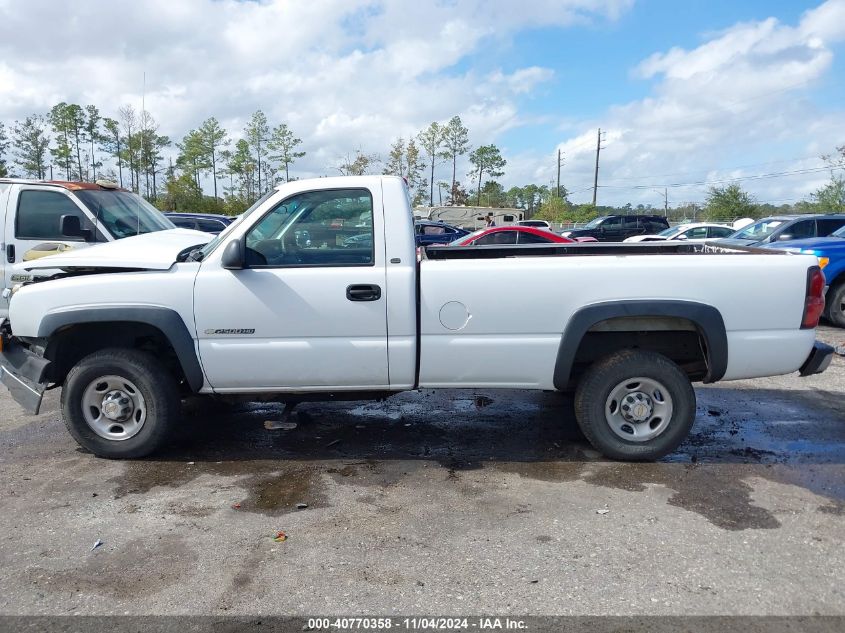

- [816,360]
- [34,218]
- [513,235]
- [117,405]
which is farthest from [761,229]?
[117,405]

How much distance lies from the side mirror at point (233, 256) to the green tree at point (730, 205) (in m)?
46.1

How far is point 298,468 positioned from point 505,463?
1.49 m

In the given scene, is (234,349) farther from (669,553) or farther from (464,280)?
(669,553)

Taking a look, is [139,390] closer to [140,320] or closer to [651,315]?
[140,320]

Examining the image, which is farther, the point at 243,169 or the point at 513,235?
the point at 243,169

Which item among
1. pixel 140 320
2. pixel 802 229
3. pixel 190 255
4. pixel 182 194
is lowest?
pixel 140 320

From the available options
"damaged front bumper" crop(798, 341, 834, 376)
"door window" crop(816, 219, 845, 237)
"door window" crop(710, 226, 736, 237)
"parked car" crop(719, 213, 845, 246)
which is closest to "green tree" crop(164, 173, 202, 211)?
"door window" crop(710, 226, 736, 237)

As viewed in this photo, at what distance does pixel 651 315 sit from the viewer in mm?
4508

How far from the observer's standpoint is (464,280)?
4480 millimetres

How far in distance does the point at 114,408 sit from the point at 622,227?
26.3 m

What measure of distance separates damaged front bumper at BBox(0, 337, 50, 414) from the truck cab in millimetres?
2799

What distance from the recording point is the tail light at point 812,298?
4492 mm

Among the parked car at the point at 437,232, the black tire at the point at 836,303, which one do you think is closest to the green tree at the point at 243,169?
the parked car at the point at 437,232

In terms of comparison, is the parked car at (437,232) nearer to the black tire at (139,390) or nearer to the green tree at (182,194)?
the green tree at (182,194)
